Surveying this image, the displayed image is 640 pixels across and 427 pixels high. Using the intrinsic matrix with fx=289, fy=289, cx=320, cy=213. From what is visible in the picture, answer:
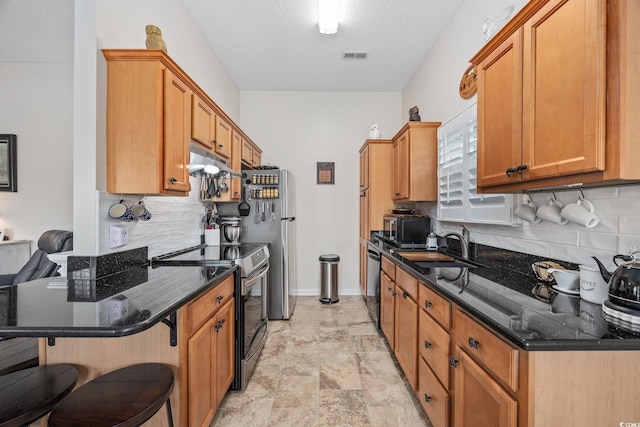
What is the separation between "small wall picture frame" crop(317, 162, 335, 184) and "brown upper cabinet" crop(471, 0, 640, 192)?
2.93 meters

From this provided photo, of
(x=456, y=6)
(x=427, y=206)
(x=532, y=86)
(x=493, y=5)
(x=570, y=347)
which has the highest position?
(x=456, y=6)

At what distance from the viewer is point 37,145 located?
3545 mm

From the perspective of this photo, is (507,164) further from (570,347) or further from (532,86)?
(570,347)

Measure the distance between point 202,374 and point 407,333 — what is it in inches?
52.9

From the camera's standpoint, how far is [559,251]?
152 centimetres

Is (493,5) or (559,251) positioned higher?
(493,5)

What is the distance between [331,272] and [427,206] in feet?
5.18

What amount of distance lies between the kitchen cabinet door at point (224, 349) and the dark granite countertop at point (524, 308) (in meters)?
1.23

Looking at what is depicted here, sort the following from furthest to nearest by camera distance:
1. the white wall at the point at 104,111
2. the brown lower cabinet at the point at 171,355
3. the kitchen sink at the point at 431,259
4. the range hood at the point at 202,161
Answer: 1. the kitchen sink at the point at 431,259
2. the range hood at the point at 202,161
3. the white wall at the point at 104,111
4. the brown lower cabinet at the point at 171,355

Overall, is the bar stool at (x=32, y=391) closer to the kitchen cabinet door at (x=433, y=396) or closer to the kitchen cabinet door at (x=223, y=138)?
the kitchen cabinet door at (x=433, y=396)

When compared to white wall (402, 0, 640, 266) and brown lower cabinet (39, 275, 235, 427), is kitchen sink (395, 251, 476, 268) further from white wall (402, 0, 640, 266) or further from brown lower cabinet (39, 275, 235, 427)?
brown lower cabinet (39, 275, 235, 427)

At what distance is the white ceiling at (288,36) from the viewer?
2.64m

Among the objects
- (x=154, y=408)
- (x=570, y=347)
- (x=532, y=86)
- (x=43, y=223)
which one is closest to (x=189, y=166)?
(x=154, y=408)

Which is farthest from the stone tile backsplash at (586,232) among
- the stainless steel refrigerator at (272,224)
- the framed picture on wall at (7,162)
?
the framed picture on wall at (7,162)
